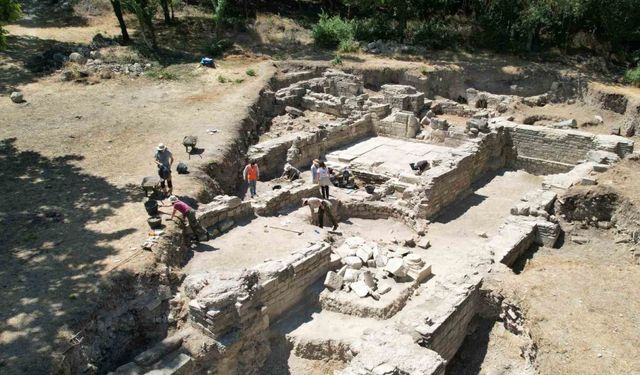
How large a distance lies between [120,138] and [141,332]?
876 centimetres

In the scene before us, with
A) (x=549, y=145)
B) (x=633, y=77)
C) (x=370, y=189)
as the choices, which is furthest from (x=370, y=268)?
(x=633, y=77)

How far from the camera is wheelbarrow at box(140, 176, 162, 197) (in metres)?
11.9

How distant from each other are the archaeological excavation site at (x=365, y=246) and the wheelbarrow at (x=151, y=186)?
114 cm

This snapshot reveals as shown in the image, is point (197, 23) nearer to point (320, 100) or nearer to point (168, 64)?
point (168, 64)

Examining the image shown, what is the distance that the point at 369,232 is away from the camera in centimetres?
1330

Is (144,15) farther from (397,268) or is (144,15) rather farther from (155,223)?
(397,268)

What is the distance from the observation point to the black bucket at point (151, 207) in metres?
11.0

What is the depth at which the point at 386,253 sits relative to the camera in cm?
1132

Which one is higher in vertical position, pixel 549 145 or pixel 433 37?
pixel 433 37

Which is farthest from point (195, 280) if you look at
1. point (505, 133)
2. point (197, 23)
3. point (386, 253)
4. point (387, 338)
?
point (197, 23)

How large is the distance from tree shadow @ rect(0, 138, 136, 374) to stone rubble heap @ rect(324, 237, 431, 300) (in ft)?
14.6

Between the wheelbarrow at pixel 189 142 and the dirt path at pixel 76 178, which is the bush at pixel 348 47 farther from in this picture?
the wheelbarrow at pixel 189 142

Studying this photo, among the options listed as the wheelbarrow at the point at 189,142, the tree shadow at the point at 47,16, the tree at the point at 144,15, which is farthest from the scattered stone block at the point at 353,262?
the tree shadow at the point at 47,16

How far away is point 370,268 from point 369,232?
2.61 m
